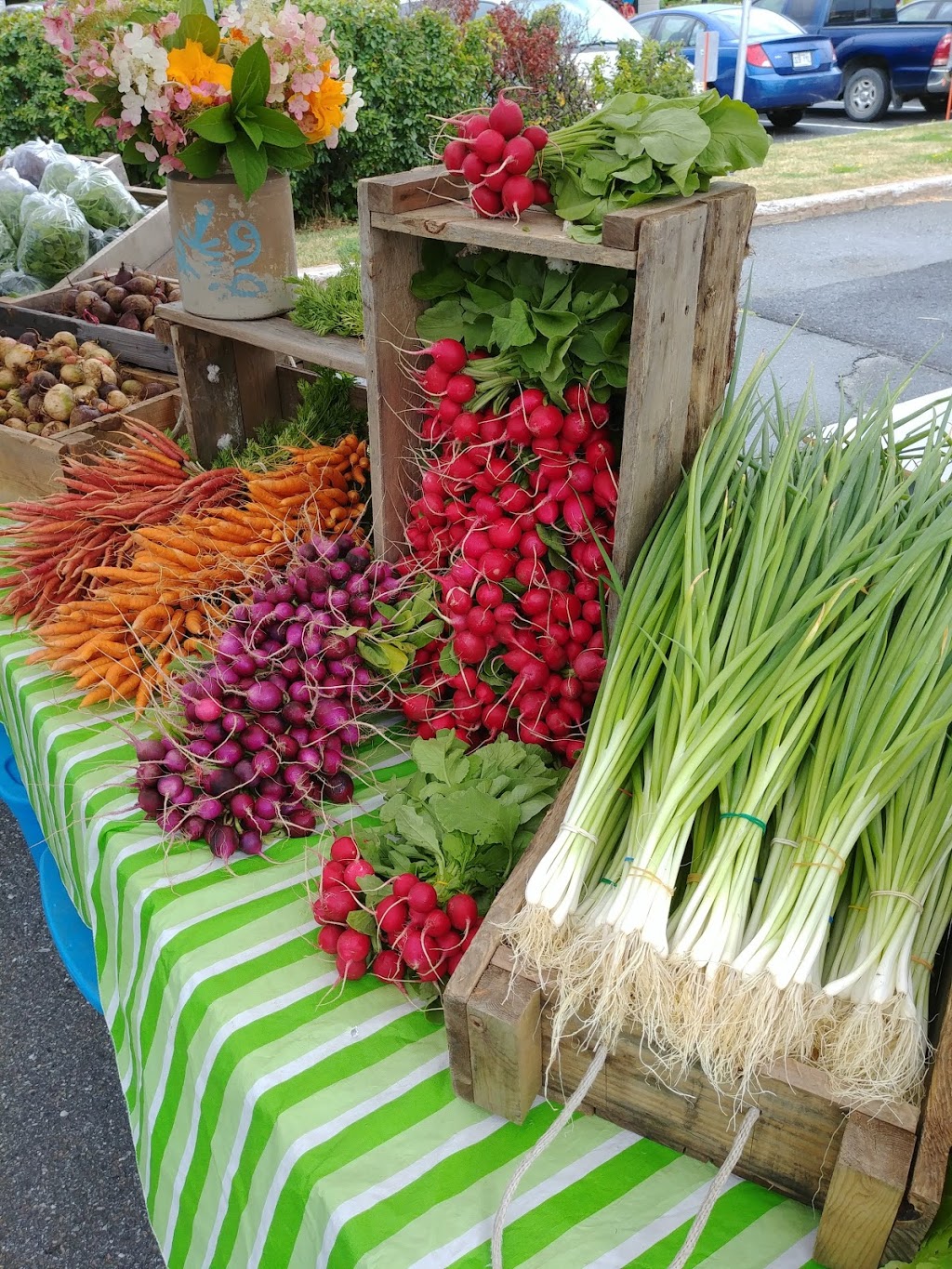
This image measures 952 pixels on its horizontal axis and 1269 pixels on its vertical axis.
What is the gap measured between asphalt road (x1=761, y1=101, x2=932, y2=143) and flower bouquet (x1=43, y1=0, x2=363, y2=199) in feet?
38.1

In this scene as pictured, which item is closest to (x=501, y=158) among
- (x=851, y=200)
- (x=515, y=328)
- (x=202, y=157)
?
(x=515, y=328)

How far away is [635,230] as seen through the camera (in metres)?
1.36

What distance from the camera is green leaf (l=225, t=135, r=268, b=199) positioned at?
2092 mm

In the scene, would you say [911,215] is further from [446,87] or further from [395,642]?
[395,642]

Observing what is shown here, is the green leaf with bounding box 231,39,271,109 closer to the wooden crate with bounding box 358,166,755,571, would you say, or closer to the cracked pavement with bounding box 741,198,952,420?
the wooden crate with bounding box 358,166,755,571

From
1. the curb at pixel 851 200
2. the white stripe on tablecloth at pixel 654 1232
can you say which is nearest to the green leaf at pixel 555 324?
the white stripe on tablecloth at pixel 654 1232

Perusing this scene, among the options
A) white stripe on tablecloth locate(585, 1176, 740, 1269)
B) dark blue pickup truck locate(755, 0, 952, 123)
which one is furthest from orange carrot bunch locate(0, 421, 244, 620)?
dark blue pickup truck locate(755, 0, 952, 123)

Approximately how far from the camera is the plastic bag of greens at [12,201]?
4395 mm

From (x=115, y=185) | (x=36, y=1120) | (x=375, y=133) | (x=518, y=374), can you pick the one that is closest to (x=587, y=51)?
(x=375, y=133)

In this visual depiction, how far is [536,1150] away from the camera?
42.1 inches

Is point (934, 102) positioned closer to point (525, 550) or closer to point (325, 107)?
point (325, 107)

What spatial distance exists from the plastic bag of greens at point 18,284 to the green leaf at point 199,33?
234 centimetres

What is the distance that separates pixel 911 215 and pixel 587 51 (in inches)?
148

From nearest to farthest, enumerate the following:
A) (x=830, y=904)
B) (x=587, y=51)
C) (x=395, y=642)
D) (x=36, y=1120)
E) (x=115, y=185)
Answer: (x=830, y=904) → (x=395, y=642) → (x=36, y=1120) → (x=115, y=185) → (x=587, y=51)
